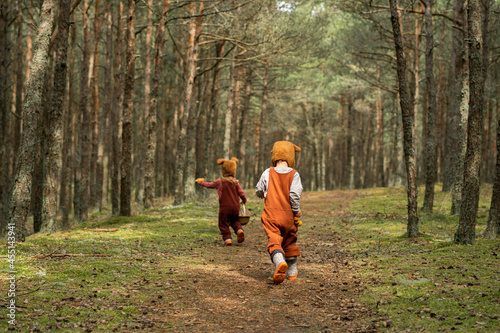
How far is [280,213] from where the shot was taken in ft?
19.9

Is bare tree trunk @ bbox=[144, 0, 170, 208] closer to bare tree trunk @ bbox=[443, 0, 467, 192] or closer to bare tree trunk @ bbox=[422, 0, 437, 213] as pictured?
bare tree trunk @ bbox=[422, 0, 437, 213]

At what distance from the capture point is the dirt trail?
168 inches

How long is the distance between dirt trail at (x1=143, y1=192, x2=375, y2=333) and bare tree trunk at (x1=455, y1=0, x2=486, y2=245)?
221 cm

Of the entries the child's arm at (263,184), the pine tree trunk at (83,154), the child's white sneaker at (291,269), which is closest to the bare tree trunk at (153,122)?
the pine tree trunk at (83,154)

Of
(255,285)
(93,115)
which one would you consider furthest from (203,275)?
(93,115)

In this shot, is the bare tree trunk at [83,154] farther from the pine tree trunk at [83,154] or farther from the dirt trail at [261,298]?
the dirt trail at [261,298]

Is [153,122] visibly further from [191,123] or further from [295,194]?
[295,194]

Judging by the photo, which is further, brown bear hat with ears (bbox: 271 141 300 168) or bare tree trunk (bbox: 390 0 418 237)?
bare tree trunk (bbox: 390 0 418 237)

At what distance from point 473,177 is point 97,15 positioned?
17069 mm

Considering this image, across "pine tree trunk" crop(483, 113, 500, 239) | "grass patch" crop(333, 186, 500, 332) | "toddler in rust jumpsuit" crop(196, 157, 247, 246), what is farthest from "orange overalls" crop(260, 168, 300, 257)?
"pine tree trunk" crop(483, 113, 500, 239)

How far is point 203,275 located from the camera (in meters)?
6.26

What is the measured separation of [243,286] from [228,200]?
11.8 feet

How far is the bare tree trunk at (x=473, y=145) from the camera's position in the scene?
6957 millimetres

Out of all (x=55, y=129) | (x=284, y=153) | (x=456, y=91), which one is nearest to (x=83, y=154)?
(x=55, y=129)
